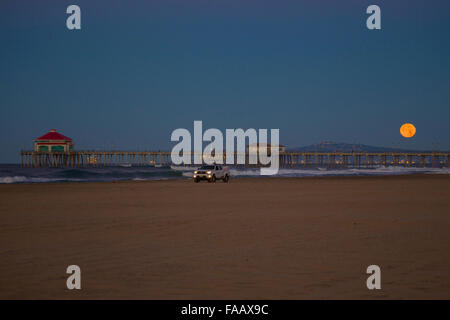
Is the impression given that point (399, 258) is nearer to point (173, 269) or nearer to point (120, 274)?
point (173, 269)

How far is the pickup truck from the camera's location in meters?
39.6

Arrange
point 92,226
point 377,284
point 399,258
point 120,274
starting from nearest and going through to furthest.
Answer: point 377,284
point 120,274
point 399,258
point 92,226

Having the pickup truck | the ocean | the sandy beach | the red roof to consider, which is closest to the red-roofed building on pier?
the red roof

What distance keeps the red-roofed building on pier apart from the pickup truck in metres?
143

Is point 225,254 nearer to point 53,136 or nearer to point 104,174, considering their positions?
point 104,174

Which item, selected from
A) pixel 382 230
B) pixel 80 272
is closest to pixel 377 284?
pixel 80 272

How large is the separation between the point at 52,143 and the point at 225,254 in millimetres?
176122

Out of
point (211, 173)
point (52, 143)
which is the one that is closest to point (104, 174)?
point (211, 173)

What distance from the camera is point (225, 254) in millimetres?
8078

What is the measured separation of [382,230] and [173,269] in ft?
18.2

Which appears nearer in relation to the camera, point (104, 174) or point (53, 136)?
→ point (104, 174)
